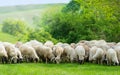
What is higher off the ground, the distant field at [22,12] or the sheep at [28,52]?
the distant field at [22,12]

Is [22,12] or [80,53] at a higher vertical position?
[22,12]

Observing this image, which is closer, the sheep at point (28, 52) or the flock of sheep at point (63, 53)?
the flock of sheep at point (63, 53)

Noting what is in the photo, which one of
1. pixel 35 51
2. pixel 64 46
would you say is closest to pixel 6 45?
pixel 35 51

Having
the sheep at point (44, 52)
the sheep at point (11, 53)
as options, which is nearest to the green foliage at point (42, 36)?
the sheep at point (44, 52)

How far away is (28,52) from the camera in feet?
72.2

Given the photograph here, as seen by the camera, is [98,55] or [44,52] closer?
[98,55]

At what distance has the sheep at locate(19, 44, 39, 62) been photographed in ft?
72.0

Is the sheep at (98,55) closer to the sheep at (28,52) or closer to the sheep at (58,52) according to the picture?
the sheep at (58,52)

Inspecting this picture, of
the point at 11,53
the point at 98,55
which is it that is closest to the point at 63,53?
the point at 98,55

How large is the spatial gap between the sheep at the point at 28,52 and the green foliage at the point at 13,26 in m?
61.7

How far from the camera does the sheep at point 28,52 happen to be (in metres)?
21.9

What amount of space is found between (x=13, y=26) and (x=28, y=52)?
2602 inches

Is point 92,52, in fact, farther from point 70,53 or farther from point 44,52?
point 44,52

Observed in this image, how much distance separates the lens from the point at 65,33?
35.4 m
